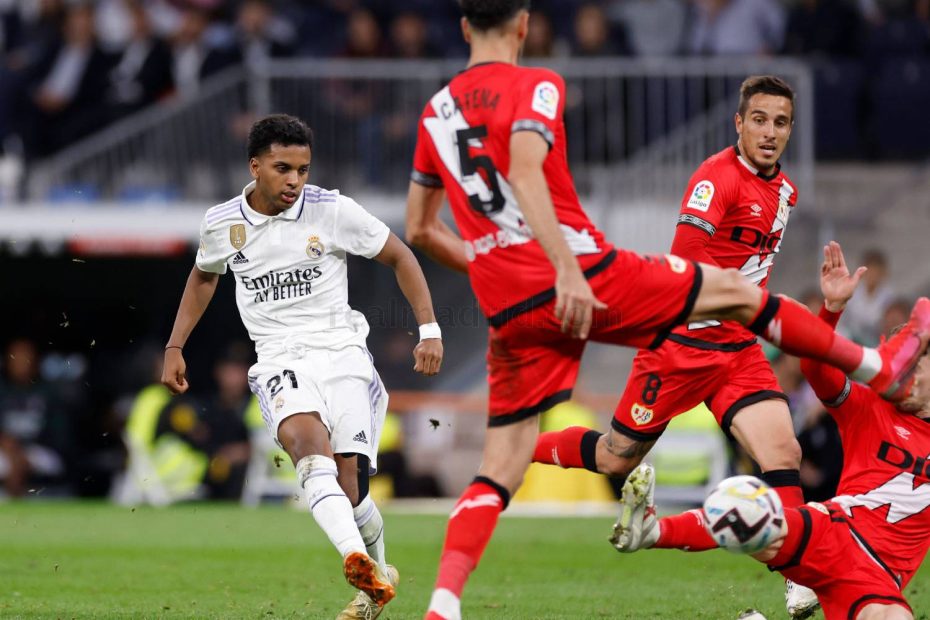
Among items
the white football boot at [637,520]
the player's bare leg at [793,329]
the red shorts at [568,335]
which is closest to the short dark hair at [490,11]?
the red shorts at [568,335]

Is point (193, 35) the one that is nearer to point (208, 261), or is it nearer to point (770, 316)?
point (208, 261)

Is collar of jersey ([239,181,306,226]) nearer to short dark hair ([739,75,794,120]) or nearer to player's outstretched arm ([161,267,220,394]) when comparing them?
player's outstretched arm ([161,267,220,394])

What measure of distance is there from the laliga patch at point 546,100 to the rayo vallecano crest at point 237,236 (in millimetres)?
2499

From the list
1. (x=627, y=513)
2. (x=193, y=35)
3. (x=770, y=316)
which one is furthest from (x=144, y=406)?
(x=770, y=316)

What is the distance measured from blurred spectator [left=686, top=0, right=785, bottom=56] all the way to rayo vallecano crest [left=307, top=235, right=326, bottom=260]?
35.6 ft

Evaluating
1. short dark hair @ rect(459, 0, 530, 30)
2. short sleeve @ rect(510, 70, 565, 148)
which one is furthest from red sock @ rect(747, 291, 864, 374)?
short dark hair @ rect(459, 0, 530, 30)

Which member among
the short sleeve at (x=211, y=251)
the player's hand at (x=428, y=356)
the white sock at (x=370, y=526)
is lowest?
the white sock at (x=370, y=526)

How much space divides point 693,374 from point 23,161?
1245 centimetres

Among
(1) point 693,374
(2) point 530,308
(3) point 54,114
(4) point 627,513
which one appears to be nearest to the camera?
(2) point 530,308

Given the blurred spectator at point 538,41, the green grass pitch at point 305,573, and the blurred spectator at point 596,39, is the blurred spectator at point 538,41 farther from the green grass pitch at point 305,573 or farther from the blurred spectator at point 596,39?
the green grass pitch at point 305,573

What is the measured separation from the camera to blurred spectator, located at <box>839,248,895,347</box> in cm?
1636

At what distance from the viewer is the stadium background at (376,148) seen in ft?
57.4

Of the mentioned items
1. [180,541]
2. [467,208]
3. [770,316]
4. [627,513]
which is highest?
[467,208]

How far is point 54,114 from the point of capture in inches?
757
